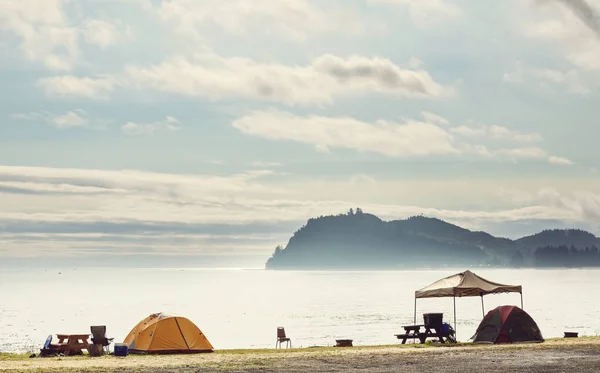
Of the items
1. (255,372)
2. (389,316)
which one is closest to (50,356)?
(255,372)

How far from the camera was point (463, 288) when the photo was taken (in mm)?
37906

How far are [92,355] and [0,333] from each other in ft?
149

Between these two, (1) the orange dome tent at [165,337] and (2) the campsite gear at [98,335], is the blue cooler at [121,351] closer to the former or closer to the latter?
(1) the orange dome tent at [165,337]

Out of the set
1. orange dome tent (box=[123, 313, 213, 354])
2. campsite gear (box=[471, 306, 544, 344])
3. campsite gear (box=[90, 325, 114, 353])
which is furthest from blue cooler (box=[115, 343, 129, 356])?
campsite gear (box=[471, 306, 544, 344])

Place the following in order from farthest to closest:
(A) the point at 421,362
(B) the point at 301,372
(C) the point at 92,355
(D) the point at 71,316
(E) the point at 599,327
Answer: (D) the point at 71,316 < (E) the point at 599,327 < (C) the point at 92,355 < (A) the point at 421,362 < (B) the point at 301,372

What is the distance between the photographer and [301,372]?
24.8 m

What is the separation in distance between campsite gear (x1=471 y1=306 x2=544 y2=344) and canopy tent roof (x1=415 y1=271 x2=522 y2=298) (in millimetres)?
1591

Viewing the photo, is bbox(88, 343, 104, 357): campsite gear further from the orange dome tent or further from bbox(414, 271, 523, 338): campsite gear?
bbox(414, 271, 523, 338): campsite gear

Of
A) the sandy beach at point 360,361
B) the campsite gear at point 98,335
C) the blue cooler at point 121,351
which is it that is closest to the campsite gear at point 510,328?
the sandy beach at point 360,361

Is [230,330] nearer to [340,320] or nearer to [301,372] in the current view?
[340,320]

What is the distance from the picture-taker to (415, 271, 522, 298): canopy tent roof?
125ft

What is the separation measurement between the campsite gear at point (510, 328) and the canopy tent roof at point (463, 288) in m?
1.59

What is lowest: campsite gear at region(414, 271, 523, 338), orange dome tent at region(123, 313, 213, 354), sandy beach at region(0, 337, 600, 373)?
sandy beach at region(0, 337, 600, 373)

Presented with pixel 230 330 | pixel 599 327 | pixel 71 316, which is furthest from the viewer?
pixel 71 316
